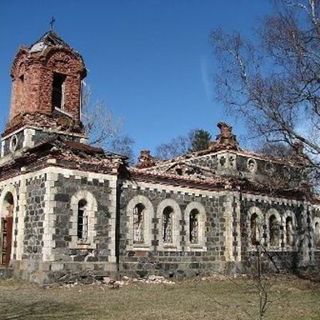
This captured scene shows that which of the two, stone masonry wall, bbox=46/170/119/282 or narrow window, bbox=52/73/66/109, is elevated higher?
narrow window, bbox=52/73/66/109

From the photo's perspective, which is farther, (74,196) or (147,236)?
(147,236)

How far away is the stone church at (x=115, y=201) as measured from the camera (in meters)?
18.7

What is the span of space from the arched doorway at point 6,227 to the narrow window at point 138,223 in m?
5.02

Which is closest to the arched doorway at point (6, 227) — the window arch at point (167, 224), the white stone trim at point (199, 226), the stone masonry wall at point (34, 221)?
the stone masonry wall at point (34, 221)

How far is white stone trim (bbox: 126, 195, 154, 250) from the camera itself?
20.8 metres

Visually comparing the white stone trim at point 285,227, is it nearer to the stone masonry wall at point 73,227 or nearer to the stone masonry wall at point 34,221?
the stone masonry wall at point 73,227

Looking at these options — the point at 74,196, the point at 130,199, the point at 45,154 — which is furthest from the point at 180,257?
the point at 45,154

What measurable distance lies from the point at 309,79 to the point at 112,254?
9.56 meters

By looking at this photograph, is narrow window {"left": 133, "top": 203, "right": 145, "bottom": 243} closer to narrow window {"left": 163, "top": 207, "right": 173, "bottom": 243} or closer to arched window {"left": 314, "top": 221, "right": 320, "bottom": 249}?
narrow window {"left": 163, "top": 207, "right": 173, "bottom": 243}

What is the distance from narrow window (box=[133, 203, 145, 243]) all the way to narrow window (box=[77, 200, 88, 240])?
2660 mm

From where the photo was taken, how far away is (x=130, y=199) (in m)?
21.1

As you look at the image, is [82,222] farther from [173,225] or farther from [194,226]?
[194,226]

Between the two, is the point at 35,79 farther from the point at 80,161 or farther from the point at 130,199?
the point at 130,199

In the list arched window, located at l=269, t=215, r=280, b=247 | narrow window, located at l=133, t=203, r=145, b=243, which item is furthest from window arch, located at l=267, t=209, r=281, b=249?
narrow window, located at l=133, t=203, r=145, b=243
